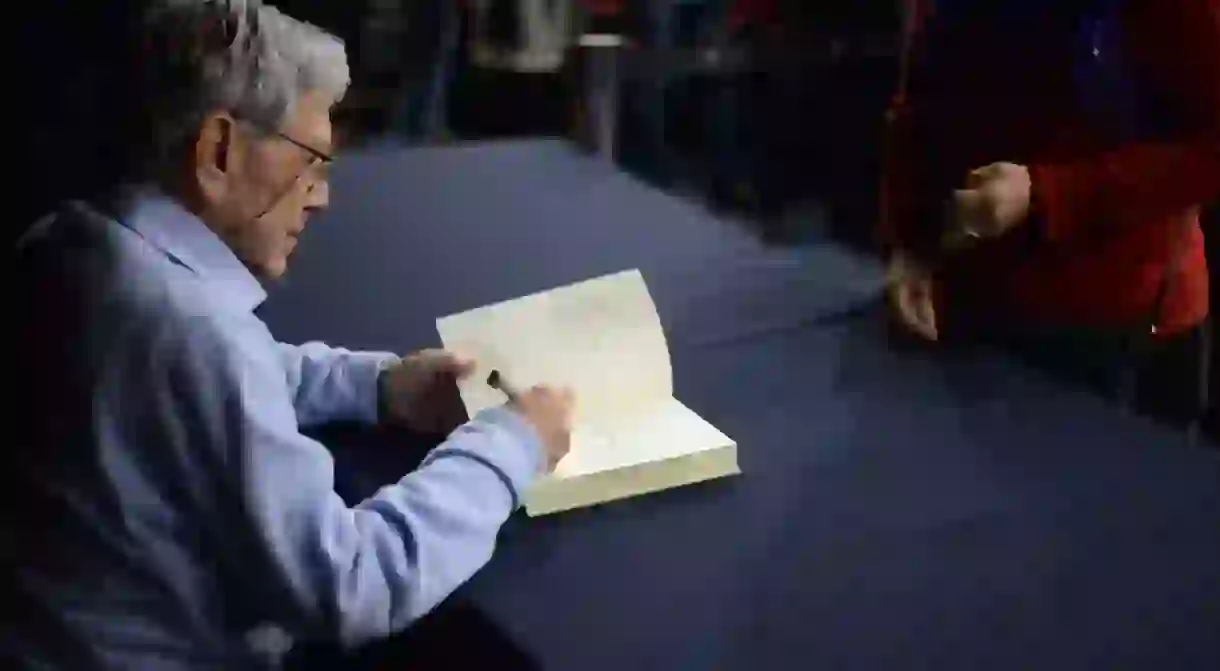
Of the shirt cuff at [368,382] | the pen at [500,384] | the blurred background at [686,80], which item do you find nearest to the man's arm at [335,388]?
the shirt cuff at [368,382]

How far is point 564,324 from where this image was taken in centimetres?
114

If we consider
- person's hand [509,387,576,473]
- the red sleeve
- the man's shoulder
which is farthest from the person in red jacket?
the man's shoulder

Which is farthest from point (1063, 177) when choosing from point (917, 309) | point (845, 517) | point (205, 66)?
point (205, 66)

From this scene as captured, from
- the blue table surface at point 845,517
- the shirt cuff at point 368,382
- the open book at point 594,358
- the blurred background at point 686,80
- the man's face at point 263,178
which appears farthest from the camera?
the blurred background at point 686,80

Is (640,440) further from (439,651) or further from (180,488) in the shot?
(180,488)

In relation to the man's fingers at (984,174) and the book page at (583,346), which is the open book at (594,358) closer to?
the book page at (583,346)

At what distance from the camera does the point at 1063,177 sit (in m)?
1.25

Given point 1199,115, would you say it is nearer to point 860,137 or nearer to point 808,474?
point 808,474

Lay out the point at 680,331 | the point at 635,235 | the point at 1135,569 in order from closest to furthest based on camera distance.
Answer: the point at 1135,569, the point at 680,331, the point at 635,235

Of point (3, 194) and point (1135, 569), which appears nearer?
point (1135, 569)

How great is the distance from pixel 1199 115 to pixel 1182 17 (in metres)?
0.09

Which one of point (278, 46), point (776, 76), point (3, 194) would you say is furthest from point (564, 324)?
point (776, 76)

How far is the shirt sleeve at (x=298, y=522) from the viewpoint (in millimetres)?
832

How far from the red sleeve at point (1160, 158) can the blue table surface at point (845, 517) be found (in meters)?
0.18
